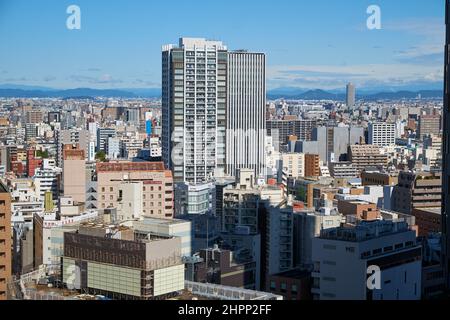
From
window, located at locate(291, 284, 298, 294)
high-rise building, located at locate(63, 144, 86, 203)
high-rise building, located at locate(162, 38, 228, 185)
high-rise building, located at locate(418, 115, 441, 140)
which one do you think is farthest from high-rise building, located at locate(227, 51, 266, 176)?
high-rise building, located at locate(418, 115, 441, 140)

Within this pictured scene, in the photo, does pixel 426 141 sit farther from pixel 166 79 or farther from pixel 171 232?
pixel 171 232

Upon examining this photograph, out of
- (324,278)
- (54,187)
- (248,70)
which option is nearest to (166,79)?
(248,70)

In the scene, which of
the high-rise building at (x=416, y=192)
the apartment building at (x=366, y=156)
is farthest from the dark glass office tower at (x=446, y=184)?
the apartment building at (x=366, y=156)

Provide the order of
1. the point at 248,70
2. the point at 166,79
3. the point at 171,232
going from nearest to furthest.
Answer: the point at 171,232 < the point at 166,79 < the point at 248,70

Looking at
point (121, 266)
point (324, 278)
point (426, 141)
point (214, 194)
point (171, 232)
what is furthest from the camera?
point (426, 141)

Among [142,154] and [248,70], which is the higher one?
[248,70]
